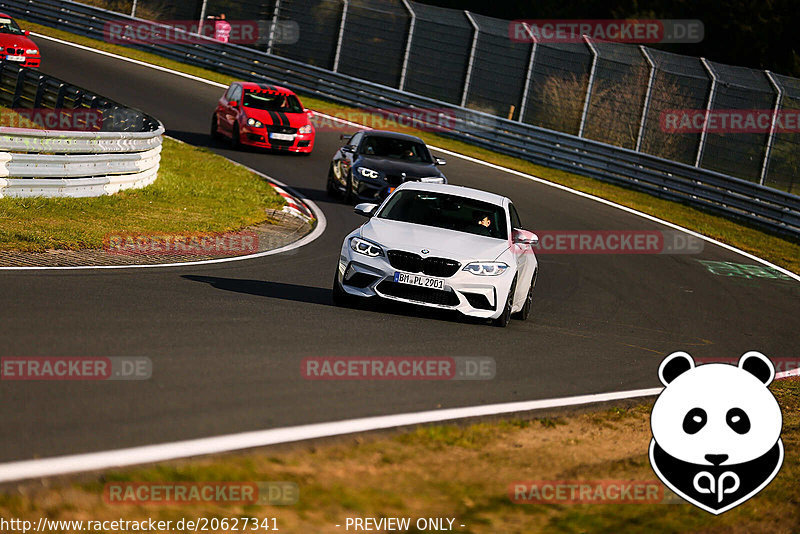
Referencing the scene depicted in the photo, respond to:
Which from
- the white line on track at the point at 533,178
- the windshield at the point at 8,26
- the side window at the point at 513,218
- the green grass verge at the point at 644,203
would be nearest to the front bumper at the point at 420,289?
the side window at the point at 513,218

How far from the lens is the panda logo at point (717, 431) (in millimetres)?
5871

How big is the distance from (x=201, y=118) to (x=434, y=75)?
26.0ft

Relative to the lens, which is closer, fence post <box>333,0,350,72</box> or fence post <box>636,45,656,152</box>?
fence post <box>636,45,656,152</box>

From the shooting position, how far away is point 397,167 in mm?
20734

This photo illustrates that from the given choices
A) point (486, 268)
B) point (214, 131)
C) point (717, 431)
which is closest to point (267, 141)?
point (214, 131)

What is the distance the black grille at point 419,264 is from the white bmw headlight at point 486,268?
0.62 ft

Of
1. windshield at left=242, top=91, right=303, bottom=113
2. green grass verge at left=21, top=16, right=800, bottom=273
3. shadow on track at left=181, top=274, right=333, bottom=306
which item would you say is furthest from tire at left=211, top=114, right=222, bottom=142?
shadow on track at left=181, top=274, right=333, bottom=306

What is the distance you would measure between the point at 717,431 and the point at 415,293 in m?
5.60

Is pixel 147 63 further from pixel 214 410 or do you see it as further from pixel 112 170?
pixel 214 410

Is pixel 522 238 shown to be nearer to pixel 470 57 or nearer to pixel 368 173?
pixel 368 173

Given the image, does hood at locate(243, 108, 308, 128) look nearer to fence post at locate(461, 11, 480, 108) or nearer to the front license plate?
fence post at locate(461, 11, 480, 108)

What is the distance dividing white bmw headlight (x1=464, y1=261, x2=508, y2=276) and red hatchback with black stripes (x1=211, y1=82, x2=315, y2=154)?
618 inches

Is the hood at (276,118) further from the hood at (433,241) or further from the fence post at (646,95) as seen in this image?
the hood at (433,241)

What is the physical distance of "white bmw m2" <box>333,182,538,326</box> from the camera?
11.2m
